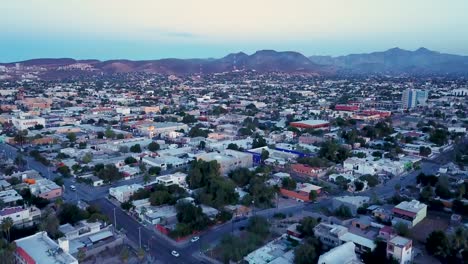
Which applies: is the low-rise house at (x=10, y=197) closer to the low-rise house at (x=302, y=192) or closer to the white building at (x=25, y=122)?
the low-rise house at (x=302, y=192)

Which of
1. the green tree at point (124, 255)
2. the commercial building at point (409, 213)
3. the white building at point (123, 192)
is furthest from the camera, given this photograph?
the white building at point (123, 192)

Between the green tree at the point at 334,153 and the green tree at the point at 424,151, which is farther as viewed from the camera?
the green tree at the point at 424,151

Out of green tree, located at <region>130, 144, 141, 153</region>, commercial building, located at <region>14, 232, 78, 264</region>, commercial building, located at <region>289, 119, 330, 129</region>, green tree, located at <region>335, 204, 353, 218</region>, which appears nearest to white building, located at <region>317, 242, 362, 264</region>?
green tree, located at <region>335, 204, 353, 218</region>

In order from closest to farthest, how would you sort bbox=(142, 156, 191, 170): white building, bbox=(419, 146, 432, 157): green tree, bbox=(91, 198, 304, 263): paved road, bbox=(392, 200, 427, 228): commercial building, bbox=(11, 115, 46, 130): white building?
bbox=(91, 198, 304, 263): paved road
bbox=(392, 200, 427, 228): commercial building
bbox=(142, 156, 191, 170): white building
bbox=(419, 146, 432, 157): green tree
bbox=(11, 115, 46, 130): white building

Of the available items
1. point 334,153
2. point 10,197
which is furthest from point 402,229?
point 10,197

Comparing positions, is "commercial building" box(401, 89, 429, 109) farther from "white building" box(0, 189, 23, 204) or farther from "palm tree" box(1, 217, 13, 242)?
"palm tree" box(1, 217, 13, 242)

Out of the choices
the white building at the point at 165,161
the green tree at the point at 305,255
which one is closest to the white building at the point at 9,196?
the white building at the point at 165,161
